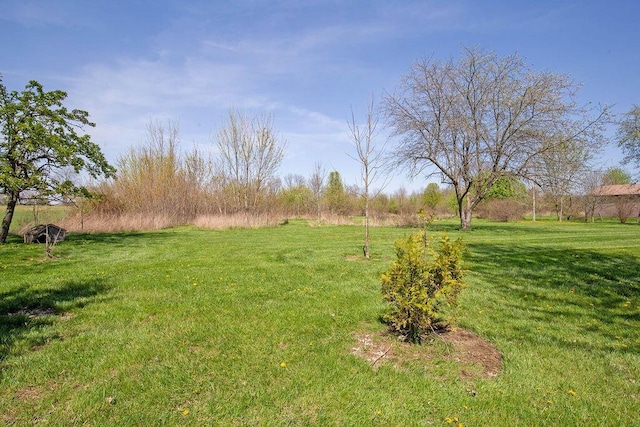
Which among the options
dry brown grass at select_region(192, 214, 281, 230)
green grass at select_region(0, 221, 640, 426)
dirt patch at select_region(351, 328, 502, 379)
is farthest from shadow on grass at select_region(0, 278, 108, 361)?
dry brown grass at select_region(192, 214, 281, 230)

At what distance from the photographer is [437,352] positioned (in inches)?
158

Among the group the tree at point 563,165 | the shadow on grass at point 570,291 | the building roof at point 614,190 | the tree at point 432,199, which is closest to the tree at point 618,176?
the building roof at point 614,190

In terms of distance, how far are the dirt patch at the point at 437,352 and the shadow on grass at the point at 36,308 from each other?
155 inches

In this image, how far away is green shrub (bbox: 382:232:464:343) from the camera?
3.97 metres

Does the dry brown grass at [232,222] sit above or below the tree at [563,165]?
below

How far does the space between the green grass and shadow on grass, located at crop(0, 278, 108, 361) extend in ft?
0.09

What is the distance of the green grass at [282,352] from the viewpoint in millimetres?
2898

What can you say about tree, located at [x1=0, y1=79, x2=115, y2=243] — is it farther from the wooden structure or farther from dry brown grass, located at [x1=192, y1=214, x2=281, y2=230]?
dry brown grass, located at [x1=192, y1=214, x2=281, y2=230]

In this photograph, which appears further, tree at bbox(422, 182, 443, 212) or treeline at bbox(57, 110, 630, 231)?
tree at bbox(422, 182, 443, 212)

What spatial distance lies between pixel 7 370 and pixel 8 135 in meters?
12.6

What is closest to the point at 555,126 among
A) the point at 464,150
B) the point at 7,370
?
the point at 464,150

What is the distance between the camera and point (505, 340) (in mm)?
4426

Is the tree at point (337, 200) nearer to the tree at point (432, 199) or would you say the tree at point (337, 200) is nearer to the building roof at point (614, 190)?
the tree at point (432, 199)

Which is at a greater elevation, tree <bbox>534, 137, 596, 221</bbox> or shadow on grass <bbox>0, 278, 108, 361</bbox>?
tree <bbox>534, 137, 596, 221</bbox>
